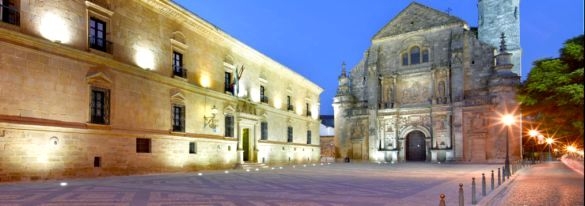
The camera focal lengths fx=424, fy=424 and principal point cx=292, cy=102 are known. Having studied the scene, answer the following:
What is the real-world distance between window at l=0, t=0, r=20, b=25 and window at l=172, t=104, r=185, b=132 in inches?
362

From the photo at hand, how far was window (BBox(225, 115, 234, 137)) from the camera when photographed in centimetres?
2699

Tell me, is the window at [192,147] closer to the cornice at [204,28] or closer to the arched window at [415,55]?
the cornice at [204,28]

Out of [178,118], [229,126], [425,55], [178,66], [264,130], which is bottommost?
[264,130]

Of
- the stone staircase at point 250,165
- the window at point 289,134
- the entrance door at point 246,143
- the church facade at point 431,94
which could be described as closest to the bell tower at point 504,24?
the church facade at point 431,94

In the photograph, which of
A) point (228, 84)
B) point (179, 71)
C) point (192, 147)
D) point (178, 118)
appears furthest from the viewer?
point (228, 84)

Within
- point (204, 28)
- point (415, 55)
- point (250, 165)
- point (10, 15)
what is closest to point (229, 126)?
point (250, 165)

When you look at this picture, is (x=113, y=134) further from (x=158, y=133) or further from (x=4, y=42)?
(x=4, y=42)

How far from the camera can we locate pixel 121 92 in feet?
60.4

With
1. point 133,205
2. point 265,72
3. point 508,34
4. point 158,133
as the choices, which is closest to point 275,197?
point 133,205

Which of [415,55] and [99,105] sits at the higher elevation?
[415,55]

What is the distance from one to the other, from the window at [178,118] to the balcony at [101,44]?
5.26 meters

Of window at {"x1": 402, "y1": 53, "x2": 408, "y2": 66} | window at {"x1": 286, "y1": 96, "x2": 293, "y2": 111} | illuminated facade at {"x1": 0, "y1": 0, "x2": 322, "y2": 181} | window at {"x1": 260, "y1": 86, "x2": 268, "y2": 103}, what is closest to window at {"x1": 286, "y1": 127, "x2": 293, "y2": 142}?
window at {"x1": 286, "y1": 96, "x2": 293, "y2": 111}

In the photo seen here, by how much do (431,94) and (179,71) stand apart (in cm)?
2631

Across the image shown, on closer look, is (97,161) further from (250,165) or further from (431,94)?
(431,94)
